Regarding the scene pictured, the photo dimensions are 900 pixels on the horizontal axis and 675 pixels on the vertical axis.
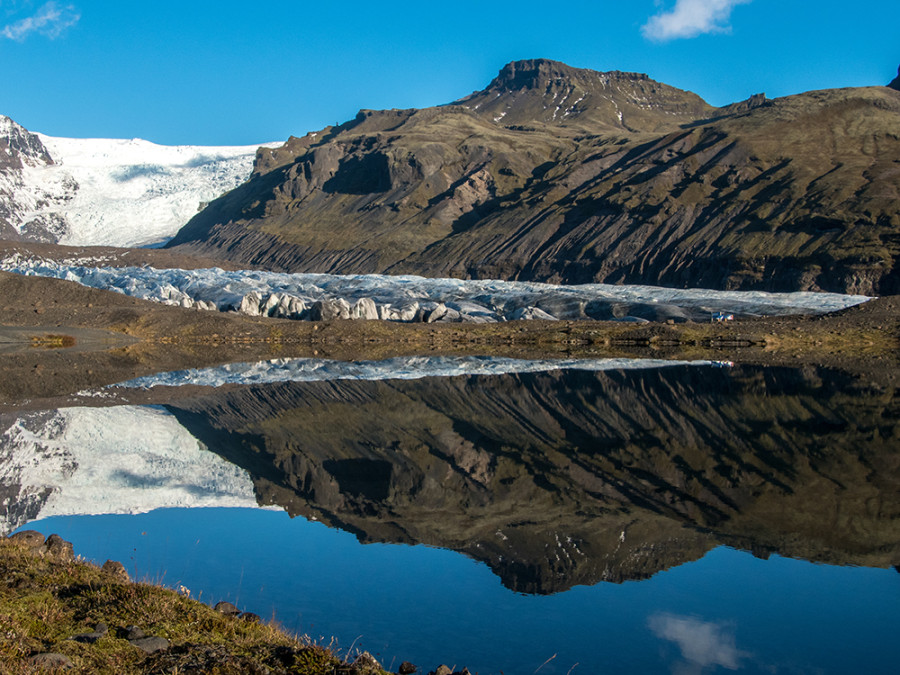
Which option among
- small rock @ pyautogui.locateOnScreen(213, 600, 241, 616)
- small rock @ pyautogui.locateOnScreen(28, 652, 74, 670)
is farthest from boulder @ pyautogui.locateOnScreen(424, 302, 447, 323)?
small rock @ pyautogui.locateOnScreen(28, 652, 74, 670)

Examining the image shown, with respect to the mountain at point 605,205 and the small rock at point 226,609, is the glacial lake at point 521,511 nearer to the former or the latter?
the small rock at point 226,609

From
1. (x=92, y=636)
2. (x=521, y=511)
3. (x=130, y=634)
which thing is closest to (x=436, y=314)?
(x=521, y=511)

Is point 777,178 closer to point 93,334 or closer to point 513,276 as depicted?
point 513,276

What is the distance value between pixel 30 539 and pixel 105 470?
5.95 m

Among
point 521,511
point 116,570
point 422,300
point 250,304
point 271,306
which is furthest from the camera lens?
point 422,300

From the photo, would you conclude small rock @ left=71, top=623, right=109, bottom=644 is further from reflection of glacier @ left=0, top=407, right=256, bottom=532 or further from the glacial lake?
reflection of glacier @ left=0, top=407, right=256, bottom=532

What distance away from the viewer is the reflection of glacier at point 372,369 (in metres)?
30.9

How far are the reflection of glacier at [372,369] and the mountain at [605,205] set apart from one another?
5710 cm

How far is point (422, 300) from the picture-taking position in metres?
65.2

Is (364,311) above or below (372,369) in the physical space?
above

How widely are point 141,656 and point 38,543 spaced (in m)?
4.28

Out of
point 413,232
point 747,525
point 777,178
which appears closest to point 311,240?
point 413,232

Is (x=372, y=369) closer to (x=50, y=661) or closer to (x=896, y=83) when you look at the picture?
(x=50, y=661)

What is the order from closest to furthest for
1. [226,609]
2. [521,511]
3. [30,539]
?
[226,609], [30,539], [521,511]
